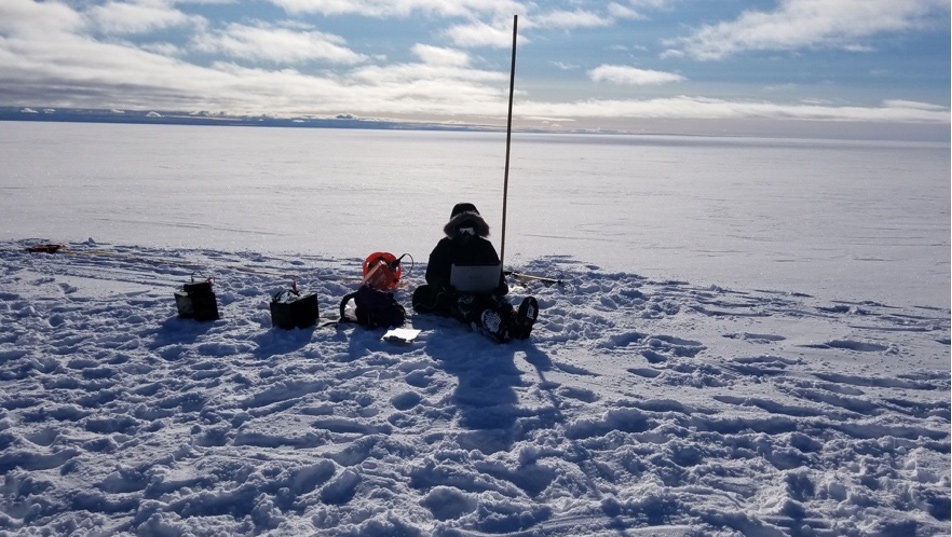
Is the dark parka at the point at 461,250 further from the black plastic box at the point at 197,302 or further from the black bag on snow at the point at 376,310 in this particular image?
the black plastic box at the point at 197,302

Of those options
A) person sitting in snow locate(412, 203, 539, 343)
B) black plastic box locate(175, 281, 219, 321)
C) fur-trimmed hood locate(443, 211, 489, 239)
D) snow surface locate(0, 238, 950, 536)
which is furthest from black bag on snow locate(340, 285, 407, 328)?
black plastic box locate(175, 281, 219, 321)

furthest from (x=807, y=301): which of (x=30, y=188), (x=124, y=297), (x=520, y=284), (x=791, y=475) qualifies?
(x=30, y=188)

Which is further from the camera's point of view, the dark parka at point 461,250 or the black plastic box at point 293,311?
the dark parka at point 461,250

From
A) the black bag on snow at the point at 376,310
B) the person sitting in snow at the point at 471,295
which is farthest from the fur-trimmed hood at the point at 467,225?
the black bag on snow at the point at 376,310

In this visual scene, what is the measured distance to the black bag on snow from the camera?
588cm

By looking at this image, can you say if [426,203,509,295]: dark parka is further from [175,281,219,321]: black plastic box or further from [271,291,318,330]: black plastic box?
[175,281,219,321]: black plastic box

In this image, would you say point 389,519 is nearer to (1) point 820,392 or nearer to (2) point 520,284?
(1) point 820,392

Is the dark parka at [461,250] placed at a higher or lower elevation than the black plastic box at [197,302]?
higher

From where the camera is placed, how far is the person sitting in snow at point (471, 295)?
561 cm

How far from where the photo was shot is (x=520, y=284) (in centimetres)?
760

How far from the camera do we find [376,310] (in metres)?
5.87

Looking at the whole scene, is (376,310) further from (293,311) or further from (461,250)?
(461,250)

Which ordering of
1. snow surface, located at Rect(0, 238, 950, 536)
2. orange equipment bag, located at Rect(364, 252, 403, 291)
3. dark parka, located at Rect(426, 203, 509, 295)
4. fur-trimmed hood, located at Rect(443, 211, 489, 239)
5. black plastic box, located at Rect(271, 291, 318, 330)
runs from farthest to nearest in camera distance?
orange equipment bag, located at Rect(364, 252, 403, 291) → fur-trimmed hood, located at Rect(443, 211, 489, 239) → dark parka, located at Rect(426, 203, 509, 295) → black plastic box, located at Rect(271, 291, 318, 330) → snow surface, located at Rect(0, 238, 950, 536)

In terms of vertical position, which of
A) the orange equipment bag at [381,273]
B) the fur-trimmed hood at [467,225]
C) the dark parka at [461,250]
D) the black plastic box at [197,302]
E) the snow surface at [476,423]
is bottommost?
the snow surface at [476,423]
